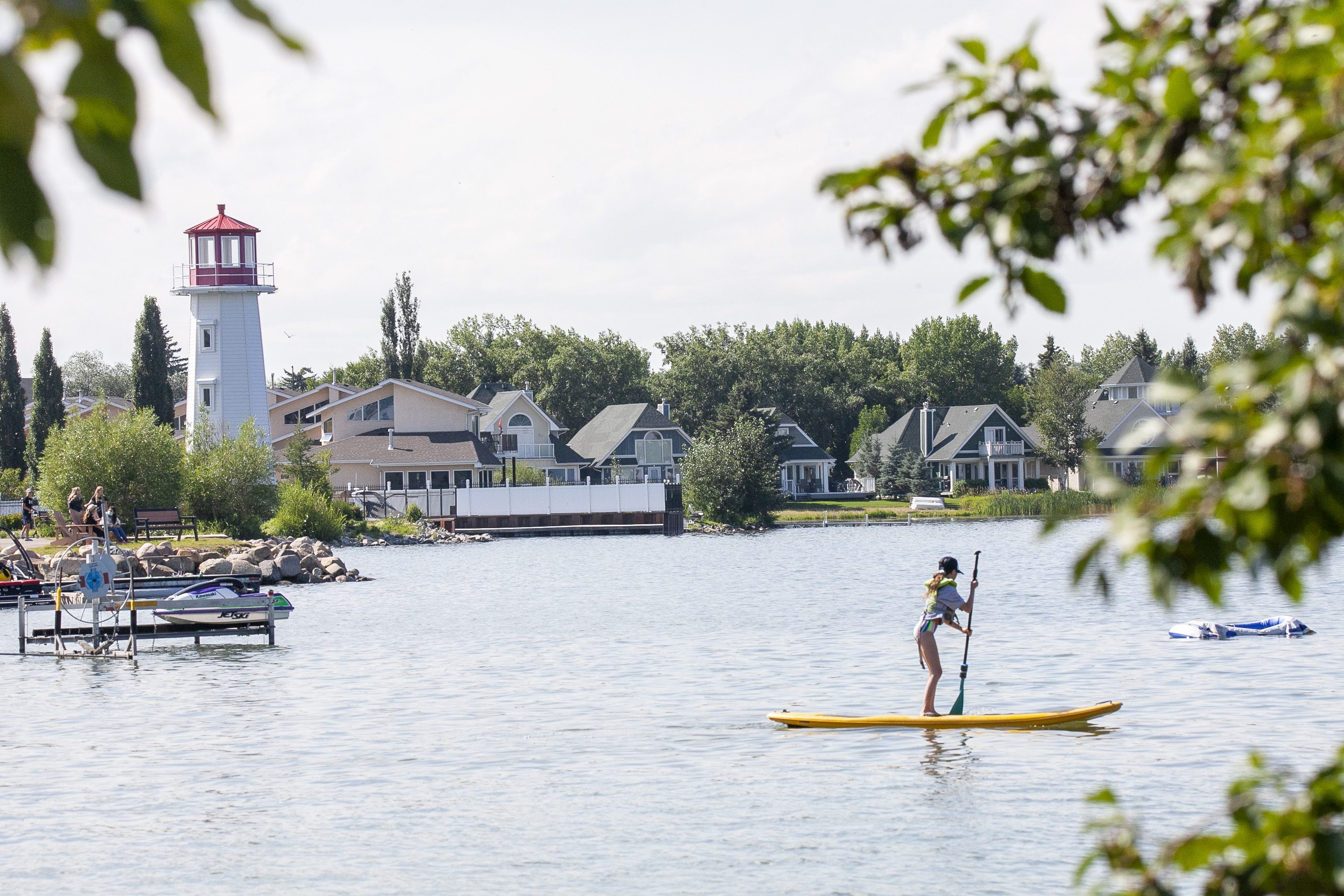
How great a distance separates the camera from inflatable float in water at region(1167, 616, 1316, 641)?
27844 mm

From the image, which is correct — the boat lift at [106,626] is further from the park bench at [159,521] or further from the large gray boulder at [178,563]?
the park bench at [159,521]

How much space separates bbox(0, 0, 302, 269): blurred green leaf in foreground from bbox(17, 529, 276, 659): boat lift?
82.4 ft

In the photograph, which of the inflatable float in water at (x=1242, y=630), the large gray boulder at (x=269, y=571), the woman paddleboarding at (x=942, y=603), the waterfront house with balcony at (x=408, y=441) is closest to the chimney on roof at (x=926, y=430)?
the waterfront house with balcony at (x=408, y=441)

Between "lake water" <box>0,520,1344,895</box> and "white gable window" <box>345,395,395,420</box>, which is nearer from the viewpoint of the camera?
"lake water" <box>0,520,1344,895</box>

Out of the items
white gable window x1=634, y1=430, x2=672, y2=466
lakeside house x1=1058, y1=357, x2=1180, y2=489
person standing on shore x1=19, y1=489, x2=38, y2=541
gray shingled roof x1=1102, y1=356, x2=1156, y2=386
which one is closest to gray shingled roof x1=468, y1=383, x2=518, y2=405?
white gable window x1=634, y1=430, x2=672, y2=466

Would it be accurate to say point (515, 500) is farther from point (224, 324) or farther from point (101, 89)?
point (101, 89)

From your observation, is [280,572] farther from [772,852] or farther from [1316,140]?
[1316,140]

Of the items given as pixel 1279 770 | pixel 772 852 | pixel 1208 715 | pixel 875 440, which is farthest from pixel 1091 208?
pixel 875 440

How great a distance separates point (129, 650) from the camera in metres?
27.0

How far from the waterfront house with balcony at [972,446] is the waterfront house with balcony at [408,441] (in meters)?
28.7

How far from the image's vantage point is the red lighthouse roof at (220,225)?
221ft

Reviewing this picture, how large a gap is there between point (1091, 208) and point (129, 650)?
1037 inches

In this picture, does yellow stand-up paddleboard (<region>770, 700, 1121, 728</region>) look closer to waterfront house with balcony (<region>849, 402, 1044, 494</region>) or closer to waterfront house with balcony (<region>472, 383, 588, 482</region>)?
waterfront house with balcony (<region>472, 383, 588, 482</region>)

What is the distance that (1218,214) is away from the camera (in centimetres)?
272
